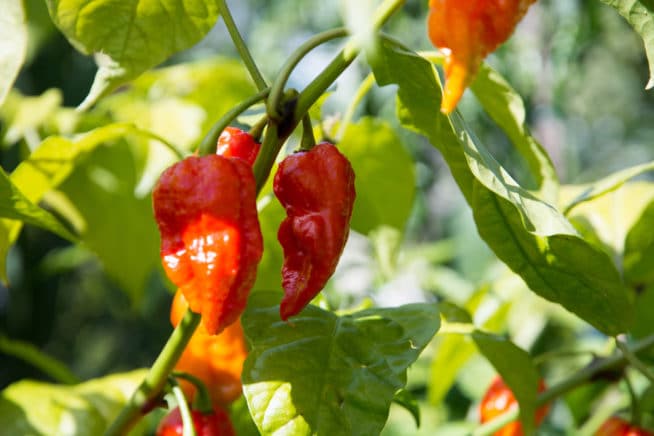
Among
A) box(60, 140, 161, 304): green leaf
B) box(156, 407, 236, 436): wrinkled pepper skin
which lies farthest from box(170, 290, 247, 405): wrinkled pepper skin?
box(60, 140, 161, 304): green leaf

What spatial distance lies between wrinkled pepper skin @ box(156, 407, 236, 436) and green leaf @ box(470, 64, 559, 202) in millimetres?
358

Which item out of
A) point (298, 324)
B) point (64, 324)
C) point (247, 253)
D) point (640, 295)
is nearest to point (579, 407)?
point (640, 295)

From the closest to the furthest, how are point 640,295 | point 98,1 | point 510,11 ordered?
point 510,11 < point 98,1 < point 640,295

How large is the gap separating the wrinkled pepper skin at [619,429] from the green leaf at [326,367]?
41 cm

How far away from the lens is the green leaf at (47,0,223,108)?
66 cm

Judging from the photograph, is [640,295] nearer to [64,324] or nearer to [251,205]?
[251,205]

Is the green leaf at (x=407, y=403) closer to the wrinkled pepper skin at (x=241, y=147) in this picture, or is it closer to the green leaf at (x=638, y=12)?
the wrinkled pepper skin at (x=241, y=147)

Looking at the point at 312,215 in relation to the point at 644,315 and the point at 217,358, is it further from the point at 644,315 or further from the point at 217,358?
the point at 644,315

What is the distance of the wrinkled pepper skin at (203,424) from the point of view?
2.75 feet

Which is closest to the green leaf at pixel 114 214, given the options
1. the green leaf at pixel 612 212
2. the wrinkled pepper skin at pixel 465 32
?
the green leaf at pixel 612 212

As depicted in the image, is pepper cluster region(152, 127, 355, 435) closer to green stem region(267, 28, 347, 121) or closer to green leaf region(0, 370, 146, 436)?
green stem region(267, 28, 347, 121)

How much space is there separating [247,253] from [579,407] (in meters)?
0.73

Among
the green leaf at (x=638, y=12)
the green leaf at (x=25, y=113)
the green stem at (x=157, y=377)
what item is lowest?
the green leaf at (x=25, y=113)

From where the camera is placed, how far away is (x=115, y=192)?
130 centimetres
